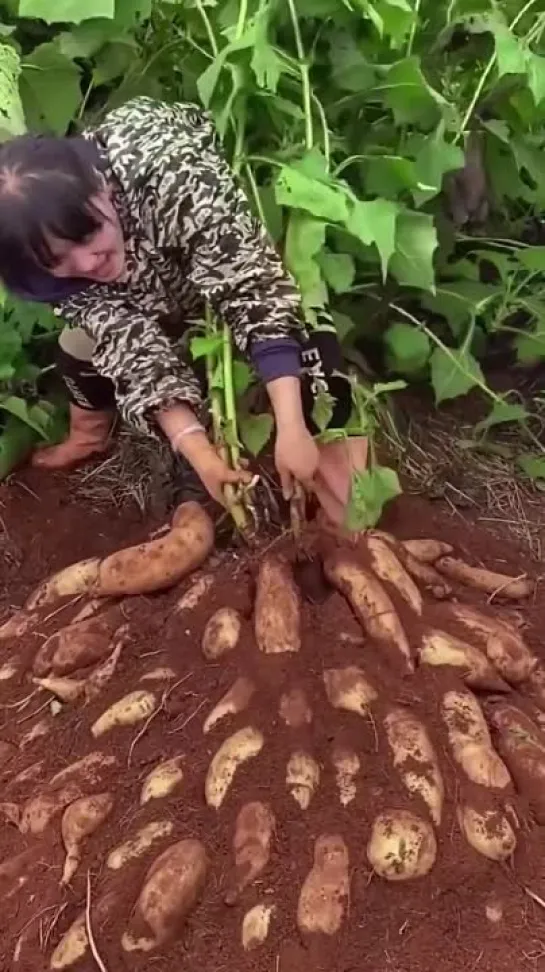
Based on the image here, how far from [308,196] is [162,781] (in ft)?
2.07

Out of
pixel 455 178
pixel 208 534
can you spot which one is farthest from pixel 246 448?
pixel 455 178

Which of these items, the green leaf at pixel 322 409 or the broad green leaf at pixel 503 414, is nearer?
the green leaf at pixel 322 409

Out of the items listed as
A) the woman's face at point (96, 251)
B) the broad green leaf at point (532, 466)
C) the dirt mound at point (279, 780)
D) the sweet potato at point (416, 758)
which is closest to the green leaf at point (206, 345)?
the woman's face at point (96, 251)

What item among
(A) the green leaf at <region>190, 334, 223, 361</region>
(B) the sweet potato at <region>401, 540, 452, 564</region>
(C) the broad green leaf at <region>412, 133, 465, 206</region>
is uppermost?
(C) the broad green leaf at <region>412, 133, 465, 206</region>

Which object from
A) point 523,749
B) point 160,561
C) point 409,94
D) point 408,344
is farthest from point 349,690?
point 409,94

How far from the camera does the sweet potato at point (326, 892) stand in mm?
1109

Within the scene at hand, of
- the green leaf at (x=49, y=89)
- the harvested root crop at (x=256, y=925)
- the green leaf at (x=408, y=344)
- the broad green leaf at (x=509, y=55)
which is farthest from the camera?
the green leaf at (x=408, y=344)

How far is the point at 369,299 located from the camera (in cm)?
182

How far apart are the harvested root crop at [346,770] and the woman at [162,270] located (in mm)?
317

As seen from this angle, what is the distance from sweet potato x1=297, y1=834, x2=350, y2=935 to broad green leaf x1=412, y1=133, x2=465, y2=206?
816 millimetres

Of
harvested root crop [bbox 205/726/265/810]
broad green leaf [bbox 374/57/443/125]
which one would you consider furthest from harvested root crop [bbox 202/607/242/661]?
broad green leaf [bbox 374/57/443/125]

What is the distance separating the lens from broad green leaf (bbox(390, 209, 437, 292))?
4.83 ft

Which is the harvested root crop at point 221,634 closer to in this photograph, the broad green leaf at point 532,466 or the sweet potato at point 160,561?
Answer: the sweet potato at point 160,561

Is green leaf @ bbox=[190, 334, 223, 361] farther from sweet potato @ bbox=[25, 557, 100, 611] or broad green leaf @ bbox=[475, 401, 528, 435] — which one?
broad green leaf @ bbox=[475, 401, 528, 435]
